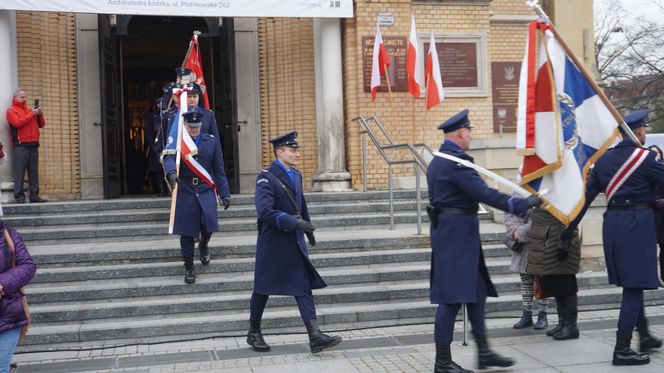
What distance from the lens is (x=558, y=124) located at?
5848 mm

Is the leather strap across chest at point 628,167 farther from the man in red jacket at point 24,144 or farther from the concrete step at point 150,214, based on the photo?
the man in red jacket at point 24,144

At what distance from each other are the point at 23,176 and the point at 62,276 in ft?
12.8

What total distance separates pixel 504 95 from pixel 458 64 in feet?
6.18

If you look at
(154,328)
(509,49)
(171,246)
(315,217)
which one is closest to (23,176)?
(171,246)

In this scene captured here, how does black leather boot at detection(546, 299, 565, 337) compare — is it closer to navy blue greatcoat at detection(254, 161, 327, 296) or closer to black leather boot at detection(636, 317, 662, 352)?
black leather boot at detection(636, 317, 662, 352)

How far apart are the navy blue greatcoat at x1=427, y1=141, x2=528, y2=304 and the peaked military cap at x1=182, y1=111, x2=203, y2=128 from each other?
3.22 m

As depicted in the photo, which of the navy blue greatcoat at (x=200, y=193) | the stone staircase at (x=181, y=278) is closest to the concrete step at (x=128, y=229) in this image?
the stone staircase at (x=181, y=278)

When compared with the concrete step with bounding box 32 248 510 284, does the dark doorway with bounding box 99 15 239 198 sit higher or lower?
higher

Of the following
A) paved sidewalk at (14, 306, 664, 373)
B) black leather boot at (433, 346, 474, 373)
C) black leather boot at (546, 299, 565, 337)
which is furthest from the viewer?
black leather boot at (546, 299, 565, 337)

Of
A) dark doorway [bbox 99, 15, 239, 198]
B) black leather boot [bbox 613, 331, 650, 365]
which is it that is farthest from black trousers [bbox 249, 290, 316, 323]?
dark doorway [bbox 99, 15, 239, 198]

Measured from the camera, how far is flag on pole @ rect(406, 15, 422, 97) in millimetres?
12340

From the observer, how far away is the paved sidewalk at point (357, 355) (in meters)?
6.02

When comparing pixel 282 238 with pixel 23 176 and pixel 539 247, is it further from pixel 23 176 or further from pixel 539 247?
pixel 23 176

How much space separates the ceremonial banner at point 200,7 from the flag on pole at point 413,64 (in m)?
1.10
